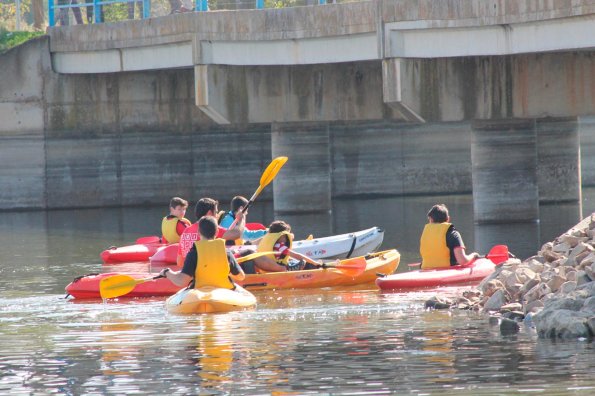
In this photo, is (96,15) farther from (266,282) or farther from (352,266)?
(266,282)

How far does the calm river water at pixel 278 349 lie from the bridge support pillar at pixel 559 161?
15032mm

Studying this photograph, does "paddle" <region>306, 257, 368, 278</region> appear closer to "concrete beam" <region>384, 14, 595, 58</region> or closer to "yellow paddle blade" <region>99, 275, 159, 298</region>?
"yellow paddle blade" <region>99, 275, 159, 298</region>

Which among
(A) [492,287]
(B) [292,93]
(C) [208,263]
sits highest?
(B) [292,93]

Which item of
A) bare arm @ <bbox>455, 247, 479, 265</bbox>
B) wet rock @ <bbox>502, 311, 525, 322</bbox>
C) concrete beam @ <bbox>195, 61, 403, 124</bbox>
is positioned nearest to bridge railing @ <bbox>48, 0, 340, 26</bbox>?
concrete beam @ <bbox>195, 61, 403, 124</bbox>

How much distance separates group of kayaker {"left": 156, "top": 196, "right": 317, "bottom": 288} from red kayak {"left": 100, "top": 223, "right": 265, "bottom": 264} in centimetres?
50

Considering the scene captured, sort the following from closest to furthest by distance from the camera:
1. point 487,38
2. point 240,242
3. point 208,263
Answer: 1. point 208,263
2. point 240,242
3. point 487,38

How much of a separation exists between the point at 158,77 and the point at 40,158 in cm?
375

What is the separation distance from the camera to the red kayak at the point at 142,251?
22.9m

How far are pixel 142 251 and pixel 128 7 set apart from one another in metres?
12.0

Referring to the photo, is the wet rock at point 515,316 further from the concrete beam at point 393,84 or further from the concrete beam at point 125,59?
the concrete beam at point 125,59

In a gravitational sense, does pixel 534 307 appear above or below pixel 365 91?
below

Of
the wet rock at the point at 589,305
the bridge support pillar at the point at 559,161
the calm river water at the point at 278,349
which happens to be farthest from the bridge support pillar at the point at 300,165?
the wet rock at the point at 589,305

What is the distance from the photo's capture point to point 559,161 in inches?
1314

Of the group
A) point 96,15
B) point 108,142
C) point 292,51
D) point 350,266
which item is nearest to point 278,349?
point 350,266
